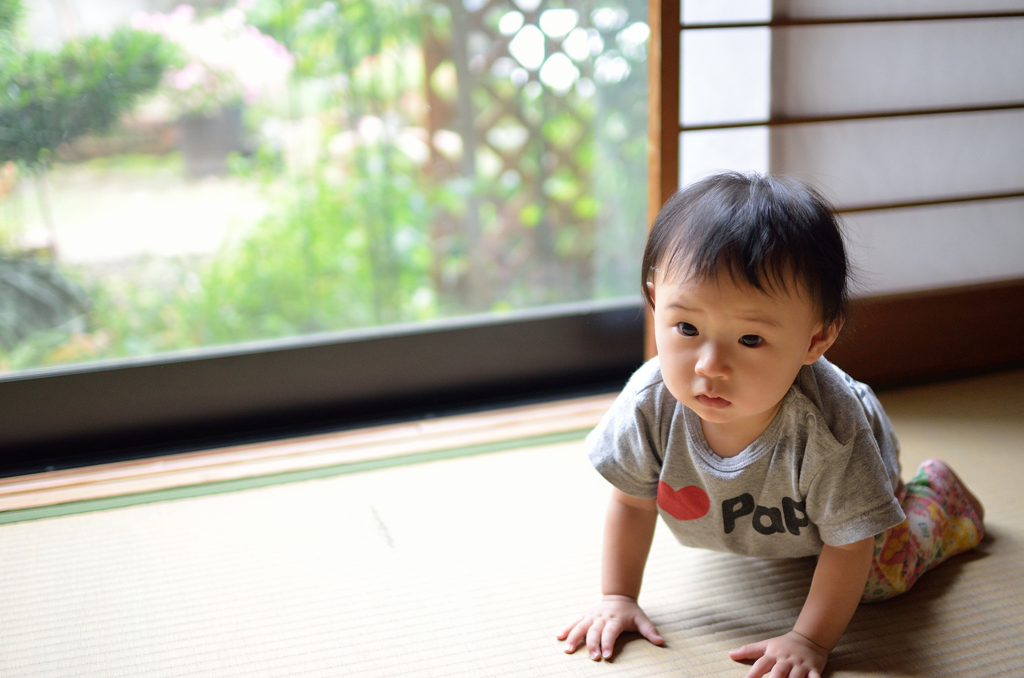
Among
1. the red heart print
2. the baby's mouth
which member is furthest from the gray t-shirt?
the baby's mouth

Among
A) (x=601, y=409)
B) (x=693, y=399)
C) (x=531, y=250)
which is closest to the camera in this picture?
(x=693, y=399)

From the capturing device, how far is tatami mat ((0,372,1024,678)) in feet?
3.36

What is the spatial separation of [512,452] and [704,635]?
66 cm

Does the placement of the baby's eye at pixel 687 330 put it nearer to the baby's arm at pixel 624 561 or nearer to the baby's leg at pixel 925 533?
the baby's arm at pixel 624 561

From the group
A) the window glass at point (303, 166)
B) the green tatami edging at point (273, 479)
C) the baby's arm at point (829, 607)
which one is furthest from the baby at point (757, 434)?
the window glass at point (303, 166)

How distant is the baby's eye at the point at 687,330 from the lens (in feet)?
3.06

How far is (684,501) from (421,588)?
417 mm

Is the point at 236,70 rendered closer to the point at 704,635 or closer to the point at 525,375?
the point at 525,375

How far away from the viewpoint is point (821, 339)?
0.96 m

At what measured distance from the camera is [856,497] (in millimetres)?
967

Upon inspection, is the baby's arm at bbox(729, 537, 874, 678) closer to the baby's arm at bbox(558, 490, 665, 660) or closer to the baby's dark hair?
the baby's arm at bbox(558, 490, 665, 660)

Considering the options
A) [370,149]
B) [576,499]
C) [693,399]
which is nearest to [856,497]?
[693,399]

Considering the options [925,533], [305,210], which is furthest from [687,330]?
[305,210]

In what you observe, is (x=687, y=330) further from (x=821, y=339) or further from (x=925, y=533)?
(x=925, y=533)
